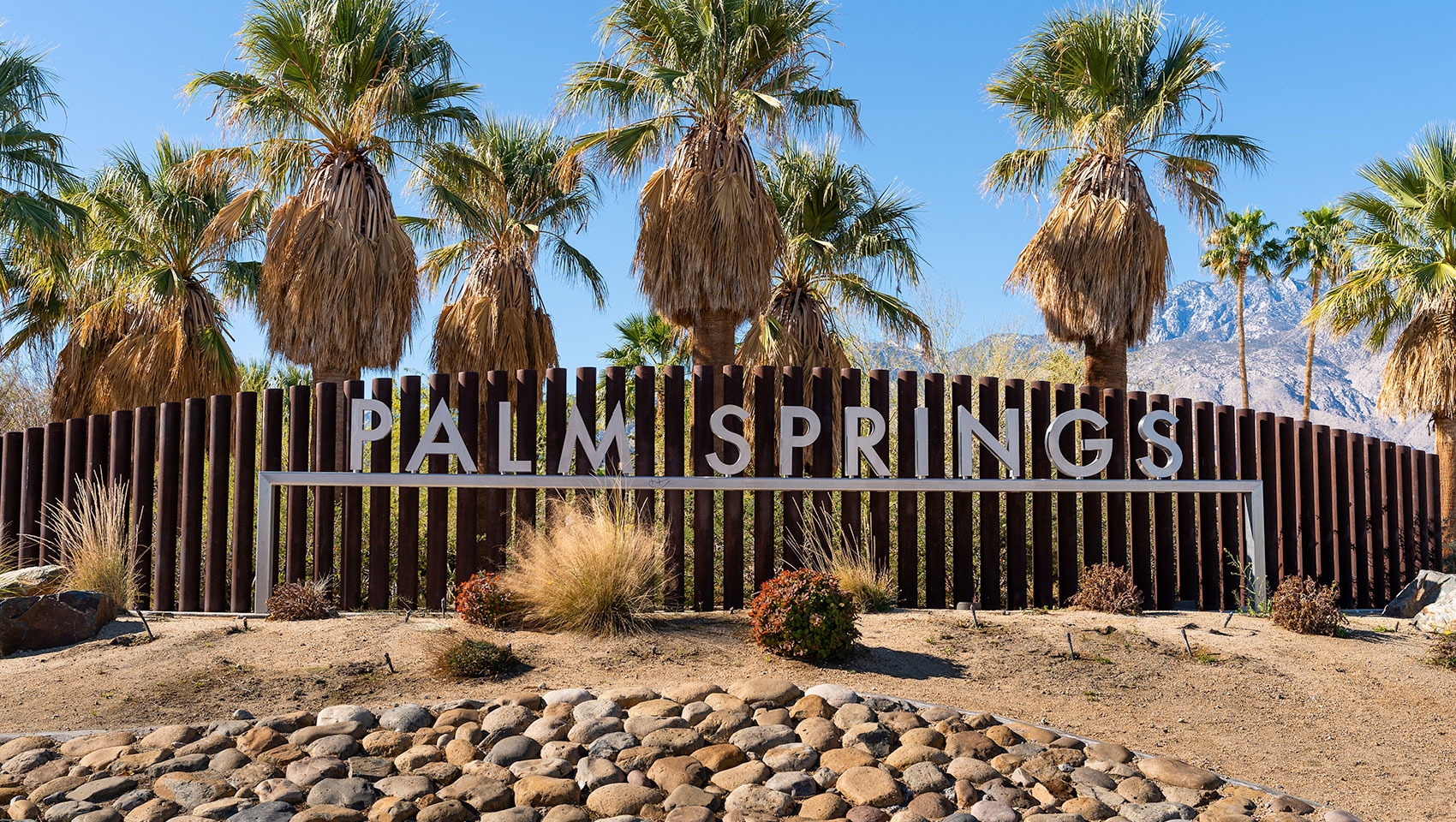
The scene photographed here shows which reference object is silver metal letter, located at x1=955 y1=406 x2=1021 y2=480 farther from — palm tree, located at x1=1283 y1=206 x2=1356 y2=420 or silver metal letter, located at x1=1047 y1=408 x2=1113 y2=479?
palm tree, located at x1=1283 y1=206 x2=1356 y2=420

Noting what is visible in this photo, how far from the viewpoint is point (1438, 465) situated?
15.3 meters

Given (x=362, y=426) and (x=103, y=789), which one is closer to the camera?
(x=103, y=789)

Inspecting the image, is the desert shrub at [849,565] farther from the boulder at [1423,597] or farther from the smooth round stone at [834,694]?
the boulder at [1423,597]

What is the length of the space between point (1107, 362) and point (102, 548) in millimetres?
11314

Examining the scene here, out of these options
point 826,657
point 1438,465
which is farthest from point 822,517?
point 1438,465

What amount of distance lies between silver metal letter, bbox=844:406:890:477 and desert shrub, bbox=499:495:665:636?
238 cm

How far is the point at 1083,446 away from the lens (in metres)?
9.42

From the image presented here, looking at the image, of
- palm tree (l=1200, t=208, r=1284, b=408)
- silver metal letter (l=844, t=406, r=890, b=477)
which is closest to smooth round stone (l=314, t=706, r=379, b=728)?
silver metal letter (l=844, t=406, r=890, b=477)

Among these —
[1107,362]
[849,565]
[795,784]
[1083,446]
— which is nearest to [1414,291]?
[1107,362]

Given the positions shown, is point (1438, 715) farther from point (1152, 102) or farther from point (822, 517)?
point (1152, 102)

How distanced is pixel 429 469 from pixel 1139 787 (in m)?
6.09

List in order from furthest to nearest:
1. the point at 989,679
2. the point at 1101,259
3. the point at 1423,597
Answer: the point at 1101,259, the point at 1423,597, the point at 989,679

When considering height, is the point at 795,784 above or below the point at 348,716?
below

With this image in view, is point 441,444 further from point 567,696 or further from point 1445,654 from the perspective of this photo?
point 1445,654
